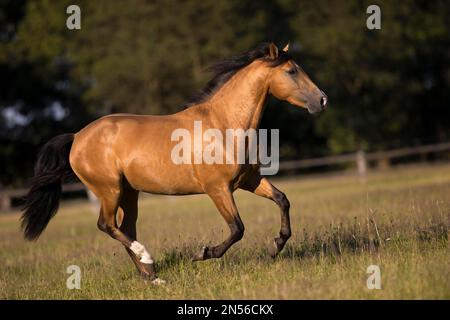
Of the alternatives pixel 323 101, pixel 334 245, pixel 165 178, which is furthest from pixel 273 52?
pixel 334 245

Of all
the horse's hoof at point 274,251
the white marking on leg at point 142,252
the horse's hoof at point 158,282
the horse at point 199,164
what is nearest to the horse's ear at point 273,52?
the horse at point 199,164

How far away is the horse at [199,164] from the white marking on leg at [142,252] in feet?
0.04

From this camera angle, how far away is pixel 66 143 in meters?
7.87

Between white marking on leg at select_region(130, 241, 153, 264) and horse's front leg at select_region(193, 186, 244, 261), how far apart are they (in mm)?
699

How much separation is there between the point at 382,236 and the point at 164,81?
1005 inches

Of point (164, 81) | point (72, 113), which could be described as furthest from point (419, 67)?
point (72, 113)

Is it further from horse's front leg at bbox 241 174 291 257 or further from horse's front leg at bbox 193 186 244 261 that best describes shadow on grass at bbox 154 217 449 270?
horse's front leg at bbox 193 186 244 261

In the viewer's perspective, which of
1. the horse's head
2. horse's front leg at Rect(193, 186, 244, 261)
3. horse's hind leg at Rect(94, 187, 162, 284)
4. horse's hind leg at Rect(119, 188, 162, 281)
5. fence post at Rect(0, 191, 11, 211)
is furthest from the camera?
fence post at Rect(0, 191, 11, 211)

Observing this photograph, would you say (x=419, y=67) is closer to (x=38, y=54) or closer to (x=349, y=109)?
(x=349, y=109)

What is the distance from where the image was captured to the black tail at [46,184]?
7855mm

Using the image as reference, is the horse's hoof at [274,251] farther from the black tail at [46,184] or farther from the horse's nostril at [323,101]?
the black tail at [46,184]

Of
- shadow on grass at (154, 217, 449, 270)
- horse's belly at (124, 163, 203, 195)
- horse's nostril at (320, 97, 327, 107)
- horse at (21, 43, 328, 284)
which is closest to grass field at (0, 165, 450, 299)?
shadow on grass at (154, 217, 449, 270)

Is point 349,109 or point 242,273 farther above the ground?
point 349,109

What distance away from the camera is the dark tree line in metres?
32.1
